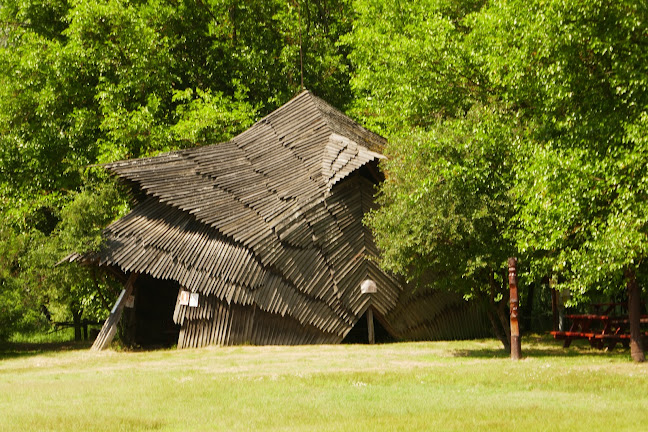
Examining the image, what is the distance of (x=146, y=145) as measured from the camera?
33.9 metres

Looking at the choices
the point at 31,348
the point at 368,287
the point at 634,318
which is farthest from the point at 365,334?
the point at 31,348

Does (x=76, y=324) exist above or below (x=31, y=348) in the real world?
above

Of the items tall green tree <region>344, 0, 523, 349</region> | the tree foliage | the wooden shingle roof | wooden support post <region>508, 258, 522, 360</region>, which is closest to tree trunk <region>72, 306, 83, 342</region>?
the wooden shingle roof

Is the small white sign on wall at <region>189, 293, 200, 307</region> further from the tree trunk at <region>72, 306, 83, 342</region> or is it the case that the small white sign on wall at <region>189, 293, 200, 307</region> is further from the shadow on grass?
the tree trunk at <region>72, 306, 83, 342</region>

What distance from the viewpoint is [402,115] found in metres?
31.6

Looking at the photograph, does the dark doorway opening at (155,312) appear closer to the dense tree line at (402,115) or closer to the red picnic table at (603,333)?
the dense tree line at (402,115)

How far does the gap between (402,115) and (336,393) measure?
63.7 ft

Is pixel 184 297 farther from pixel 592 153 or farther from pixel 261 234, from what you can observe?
pixel 592 153

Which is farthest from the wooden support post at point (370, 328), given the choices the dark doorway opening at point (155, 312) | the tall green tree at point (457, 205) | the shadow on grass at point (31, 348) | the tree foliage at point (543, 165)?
the shadow on grass at point (31, 348)

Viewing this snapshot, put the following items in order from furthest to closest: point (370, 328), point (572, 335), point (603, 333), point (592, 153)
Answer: point (370, 328) → point (572, 335) → point (603, 333) → point (592, 153)

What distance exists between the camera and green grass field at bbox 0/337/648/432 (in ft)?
36.2

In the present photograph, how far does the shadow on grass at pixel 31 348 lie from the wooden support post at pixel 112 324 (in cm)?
187

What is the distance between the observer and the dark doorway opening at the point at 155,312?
28844 millimetres

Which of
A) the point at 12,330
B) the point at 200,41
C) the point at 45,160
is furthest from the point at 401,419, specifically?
the point at 200,41
